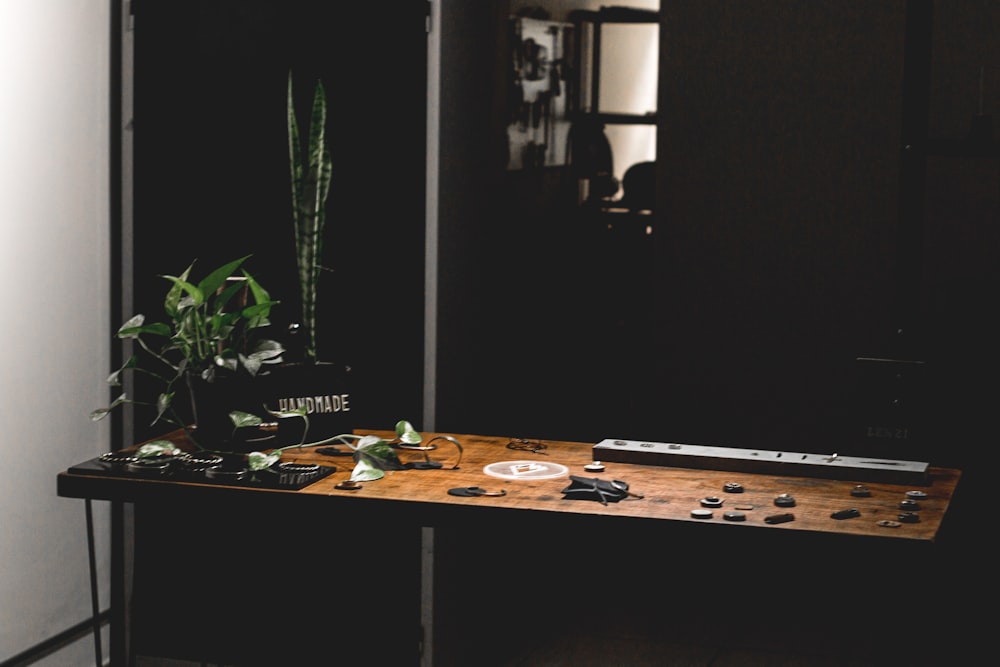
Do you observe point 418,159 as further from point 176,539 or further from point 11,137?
point 176,539

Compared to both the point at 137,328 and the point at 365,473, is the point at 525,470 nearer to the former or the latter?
the point at 365,473

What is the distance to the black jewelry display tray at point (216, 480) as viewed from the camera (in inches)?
105

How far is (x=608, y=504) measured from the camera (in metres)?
2.51

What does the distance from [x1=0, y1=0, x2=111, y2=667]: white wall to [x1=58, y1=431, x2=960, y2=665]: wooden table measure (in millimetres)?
541

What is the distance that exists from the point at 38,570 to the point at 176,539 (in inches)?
16.0

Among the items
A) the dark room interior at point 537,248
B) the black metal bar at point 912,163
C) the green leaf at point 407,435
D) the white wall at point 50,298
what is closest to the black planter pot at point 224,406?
the green leaf at point 407,435

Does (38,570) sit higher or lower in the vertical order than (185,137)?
lower

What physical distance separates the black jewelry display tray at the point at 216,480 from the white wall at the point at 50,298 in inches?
22.5

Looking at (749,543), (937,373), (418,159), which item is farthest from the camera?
(937,373)

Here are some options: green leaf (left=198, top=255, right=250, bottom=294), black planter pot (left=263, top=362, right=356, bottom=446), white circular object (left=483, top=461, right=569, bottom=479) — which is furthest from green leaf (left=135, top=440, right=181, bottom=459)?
white circular object (left=483, top=461, right=569, bottom=479)

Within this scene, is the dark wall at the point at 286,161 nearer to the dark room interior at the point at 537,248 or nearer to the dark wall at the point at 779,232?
the dark room interior at the point at 537,248

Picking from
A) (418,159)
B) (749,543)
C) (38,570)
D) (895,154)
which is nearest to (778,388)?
(895,154)

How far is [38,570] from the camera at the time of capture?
340 cm

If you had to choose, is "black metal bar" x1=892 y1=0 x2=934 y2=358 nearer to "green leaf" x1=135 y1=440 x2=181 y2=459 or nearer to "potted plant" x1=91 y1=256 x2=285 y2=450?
"potted plant" x1=91 y1=256 x2=285 y2=450
